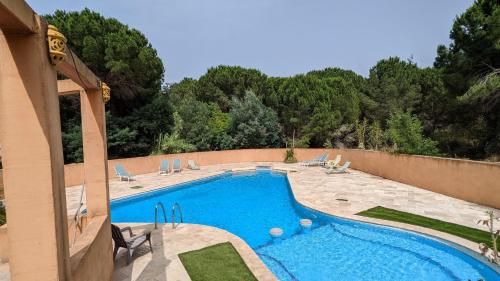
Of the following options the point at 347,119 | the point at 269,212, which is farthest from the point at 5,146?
the point at 347,119

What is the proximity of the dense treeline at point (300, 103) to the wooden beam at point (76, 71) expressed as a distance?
1336 centimetres

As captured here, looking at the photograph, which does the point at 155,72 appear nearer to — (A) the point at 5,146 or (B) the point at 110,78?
(B) the point at 110,78

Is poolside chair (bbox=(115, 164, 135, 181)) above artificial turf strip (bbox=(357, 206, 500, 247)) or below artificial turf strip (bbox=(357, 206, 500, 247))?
above

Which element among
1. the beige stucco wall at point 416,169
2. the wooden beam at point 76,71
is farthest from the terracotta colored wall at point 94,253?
the beige stucco wall at point 416,169

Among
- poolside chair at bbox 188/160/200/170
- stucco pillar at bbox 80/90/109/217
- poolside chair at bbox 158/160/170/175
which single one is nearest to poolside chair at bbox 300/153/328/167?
poolside chair at bbox 188/160/200/170

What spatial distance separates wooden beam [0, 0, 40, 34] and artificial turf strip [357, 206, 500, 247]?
8.91m

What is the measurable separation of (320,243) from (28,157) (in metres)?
6.88

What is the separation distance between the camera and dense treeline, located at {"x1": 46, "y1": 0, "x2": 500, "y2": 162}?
521 inches

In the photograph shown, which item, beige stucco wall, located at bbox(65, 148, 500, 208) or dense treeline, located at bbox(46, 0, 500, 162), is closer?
beige stucco wall, located at bbox(65, 148, 500, 208)

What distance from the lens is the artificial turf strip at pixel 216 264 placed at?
5.11 m

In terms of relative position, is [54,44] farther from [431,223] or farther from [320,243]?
[431,223]

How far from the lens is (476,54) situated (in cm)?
1292

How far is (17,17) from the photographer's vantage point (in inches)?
85.8

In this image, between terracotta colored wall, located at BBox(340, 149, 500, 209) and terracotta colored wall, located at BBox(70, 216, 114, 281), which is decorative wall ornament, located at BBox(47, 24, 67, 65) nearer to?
terracotta colored wall, located at BBox(70, 216, 114, 281)
